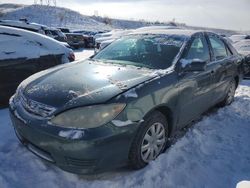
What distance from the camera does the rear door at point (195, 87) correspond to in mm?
3604

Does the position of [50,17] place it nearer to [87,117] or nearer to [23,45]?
[23,45]

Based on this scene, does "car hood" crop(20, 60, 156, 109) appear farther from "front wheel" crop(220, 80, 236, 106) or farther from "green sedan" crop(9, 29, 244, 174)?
"front wheel" crop(220, 80, 236, 106)

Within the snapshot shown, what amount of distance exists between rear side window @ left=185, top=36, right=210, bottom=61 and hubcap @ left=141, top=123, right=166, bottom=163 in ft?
3.57

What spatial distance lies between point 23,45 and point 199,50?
296cm

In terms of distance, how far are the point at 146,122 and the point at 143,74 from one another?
59 cm

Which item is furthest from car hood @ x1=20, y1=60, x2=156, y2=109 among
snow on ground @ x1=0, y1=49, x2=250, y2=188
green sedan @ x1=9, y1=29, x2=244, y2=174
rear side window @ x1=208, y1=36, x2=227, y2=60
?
rear side window @ x1=208, y1=36, x2=227, y2=60

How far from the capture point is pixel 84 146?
2543mm

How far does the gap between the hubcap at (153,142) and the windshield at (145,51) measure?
30.4 inches

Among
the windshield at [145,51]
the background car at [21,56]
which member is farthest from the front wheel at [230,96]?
the background car at [21,56]

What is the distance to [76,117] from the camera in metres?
2.63

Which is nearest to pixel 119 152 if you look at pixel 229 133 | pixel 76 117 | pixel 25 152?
pixel 76 117

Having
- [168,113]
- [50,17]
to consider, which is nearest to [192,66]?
[168,113]

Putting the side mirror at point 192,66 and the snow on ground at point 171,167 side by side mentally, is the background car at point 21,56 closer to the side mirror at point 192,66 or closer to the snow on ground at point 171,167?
the snow on ground at point 171,167

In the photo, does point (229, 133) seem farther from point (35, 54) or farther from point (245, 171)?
point (35, 54)
